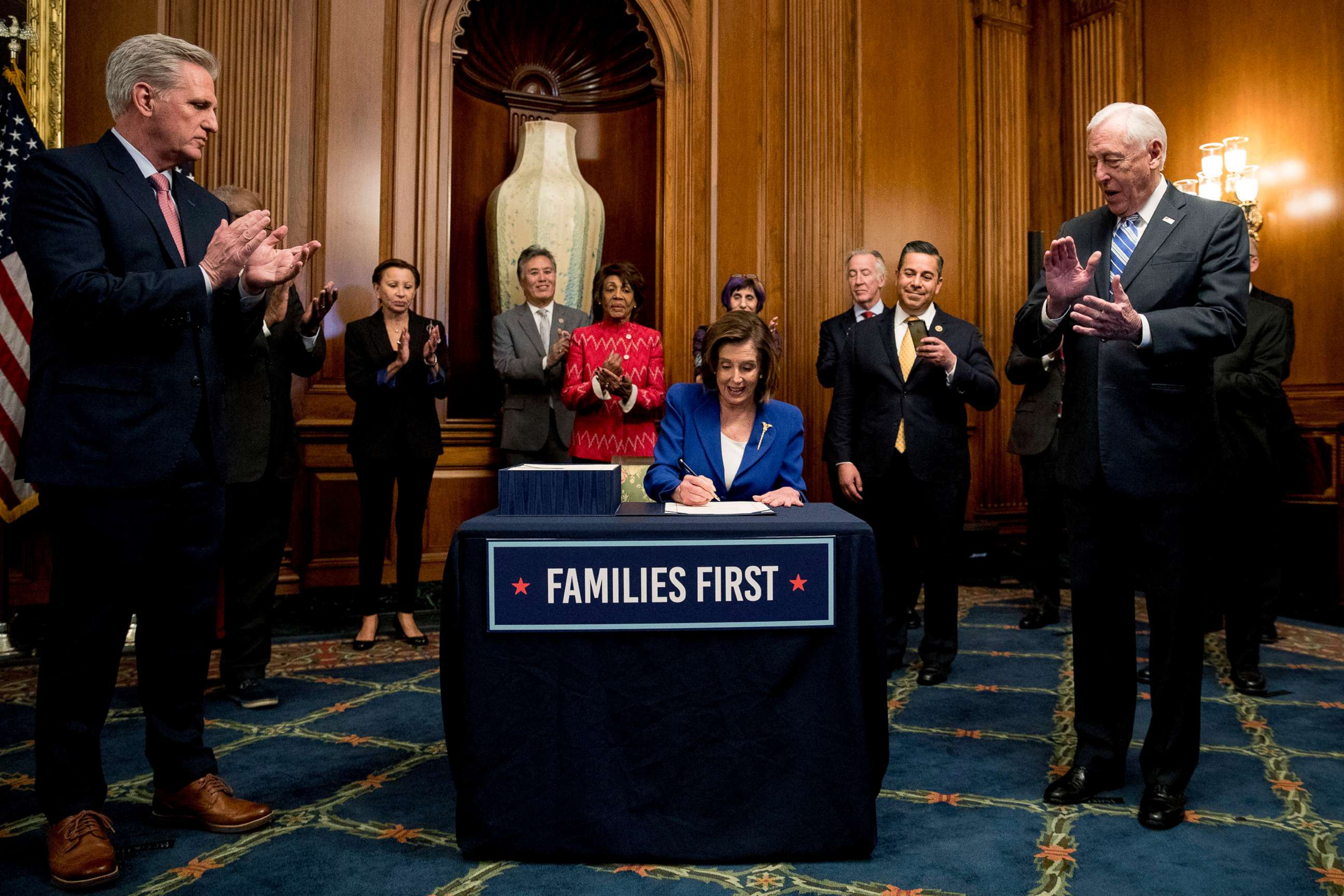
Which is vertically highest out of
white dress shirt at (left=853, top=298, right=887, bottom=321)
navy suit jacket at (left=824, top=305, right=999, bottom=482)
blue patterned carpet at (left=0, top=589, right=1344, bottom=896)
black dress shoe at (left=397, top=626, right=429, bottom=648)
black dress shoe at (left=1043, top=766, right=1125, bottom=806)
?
white dress shirt at (left=853, top=298, right=887, bottom=321)

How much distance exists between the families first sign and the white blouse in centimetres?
68

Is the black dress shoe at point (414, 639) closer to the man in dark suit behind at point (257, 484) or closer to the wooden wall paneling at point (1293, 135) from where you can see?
the man in dark suit behind at point (257, 484)

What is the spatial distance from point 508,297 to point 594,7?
2.01 m

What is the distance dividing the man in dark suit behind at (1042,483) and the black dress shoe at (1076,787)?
2.31m

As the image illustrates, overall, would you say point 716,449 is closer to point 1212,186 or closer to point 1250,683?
point 1250,683

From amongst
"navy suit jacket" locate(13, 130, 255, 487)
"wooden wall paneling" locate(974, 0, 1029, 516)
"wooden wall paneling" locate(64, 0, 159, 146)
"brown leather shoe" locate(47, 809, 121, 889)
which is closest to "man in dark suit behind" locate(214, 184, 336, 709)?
"navy suit jacket" locate(13, 130, 255, 487)

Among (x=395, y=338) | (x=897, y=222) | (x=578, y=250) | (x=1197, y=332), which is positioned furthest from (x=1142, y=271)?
(x=897, y=222)

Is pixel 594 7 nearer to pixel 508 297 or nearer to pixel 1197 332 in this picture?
pixel 508 297

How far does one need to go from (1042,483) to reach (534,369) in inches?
99.4

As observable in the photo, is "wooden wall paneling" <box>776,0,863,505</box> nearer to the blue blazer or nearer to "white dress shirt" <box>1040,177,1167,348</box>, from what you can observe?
the blue blazer

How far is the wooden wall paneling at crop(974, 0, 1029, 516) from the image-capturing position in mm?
6719

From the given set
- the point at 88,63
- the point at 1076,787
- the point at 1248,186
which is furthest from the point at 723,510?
the point at 1248,186

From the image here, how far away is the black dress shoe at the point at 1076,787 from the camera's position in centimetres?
234

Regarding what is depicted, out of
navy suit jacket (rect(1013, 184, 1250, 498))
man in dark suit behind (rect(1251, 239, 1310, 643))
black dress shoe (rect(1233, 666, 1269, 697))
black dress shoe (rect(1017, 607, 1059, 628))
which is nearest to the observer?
navy suit jacket (rect(1013, 184, 1250, 498))
